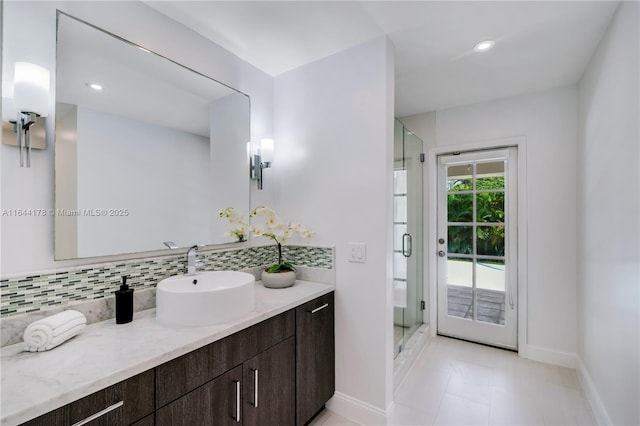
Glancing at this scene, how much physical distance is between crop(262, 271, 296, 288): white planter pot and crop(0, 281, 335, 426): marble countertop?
0.42 metres

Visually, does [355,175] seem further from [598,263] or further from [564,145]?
[564,145]

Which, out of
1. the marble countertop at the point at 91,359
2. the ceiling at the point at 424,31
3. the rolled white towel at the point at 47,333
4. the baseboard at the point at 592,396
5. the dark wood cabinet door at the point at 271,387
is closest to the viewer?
the marble countertop at the point at 91,359

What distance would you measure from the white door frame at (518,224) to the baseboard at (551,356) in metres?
0.05

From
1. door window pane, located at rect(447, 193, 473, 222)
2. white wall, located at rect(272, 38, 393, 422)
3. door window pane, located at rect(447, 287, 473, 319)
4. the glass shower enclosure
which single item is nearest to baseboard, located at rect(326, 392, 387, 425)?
white wall, located at rect(272, 38, 393, 422)

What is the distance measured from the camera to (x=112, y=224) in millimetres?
1354

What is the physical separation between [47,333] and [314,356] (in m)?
1.26

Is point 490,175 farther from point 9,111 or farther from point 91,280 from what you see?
point 9,111

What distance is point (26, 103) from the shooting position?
42.1 inches

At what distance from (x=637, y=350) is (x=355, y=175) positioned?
159 centimetres

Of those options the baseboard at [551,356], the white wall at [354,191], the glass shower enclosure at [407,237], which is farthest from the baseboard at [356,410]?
the baseboard at [551,356]

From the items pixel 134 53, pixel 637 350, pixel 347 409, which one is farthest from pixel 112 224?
pixel 637 350

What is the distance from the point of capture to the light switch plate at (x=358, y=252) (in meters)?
1.79

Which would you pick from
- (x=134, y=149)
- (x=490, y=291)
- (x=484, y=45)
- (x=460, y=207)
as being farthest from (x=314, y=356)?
(x=484, y=45)

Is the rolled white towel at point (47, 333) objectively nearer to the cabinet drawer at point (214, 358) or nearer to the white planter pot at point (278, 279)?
the cabinet drawer at point (214, 358)
